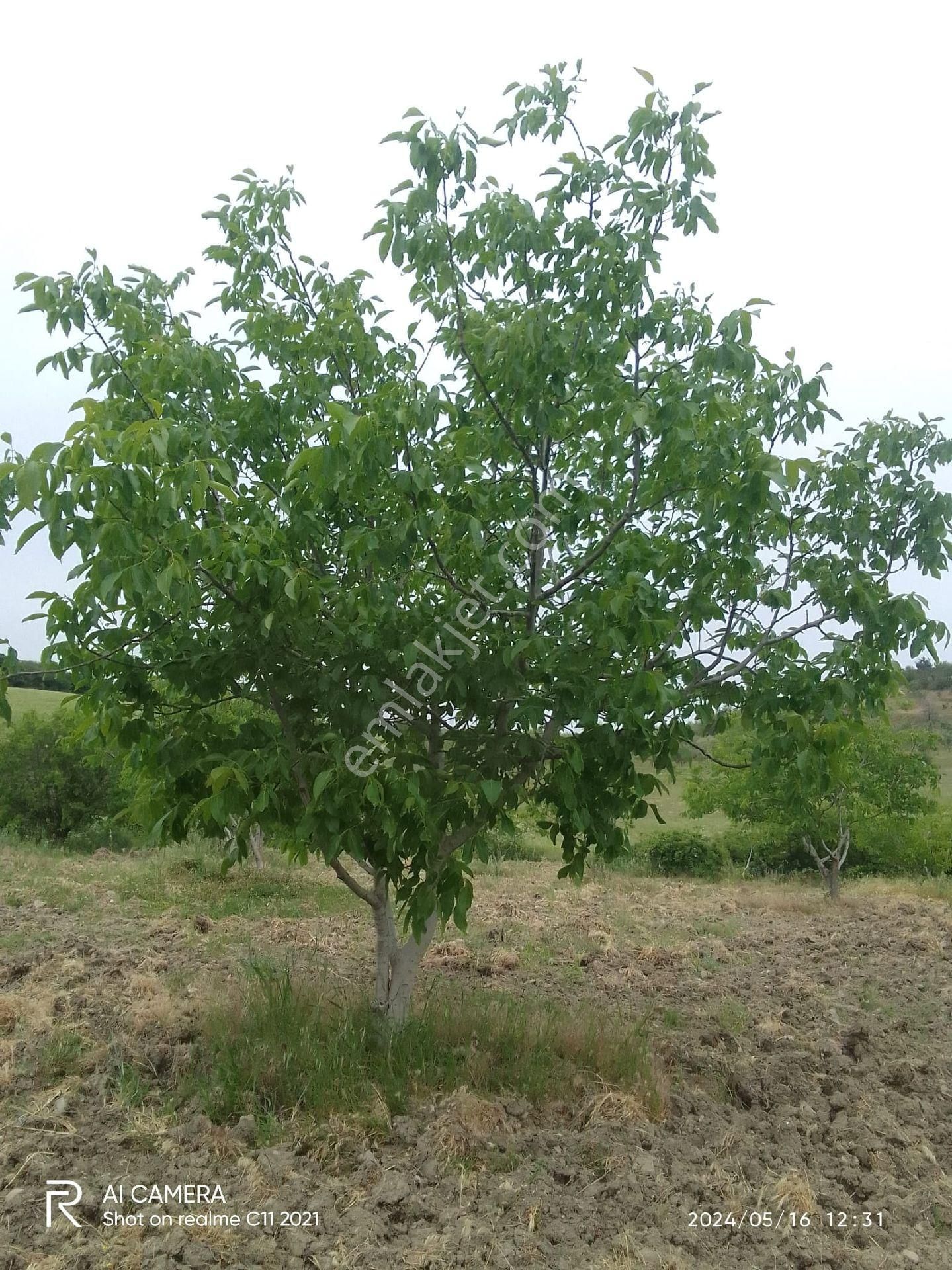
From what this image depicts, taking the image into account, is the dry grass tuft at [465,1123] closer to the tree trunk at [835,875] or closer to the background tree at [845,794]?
the background tree at [845,794]

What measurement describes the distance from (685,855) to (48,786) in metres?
11.5

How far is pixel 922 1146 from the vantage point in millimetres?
4172

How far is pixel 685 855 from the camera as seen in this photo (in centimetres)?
1662

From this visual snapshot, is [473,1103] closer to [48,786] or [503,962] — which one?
[503,962]

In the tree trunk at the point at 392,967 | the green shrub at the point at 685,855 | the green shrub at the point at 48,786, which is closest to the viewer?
the tree trunk at the point at 392,967

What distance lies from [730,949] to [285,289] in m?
6.73

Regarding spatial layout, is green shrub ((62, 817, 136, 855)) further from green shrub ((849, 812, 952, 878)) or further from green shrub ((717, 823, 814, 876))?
green shrub ((849, 812, 952, 878))

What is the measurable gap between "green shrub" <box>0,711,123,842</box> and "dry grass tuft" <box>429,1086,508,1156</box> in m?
13.0

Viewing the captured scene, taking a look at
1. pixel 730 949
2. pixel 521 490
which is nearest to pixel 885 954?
pixel 730 949

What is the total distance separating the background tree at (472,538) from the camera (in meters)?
3.69

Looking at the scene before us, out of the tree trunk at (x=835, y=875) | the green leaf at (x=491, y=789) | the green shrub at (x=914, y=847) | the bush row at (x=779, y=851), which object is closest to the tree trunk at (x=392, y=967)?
the green leaf at (x=491, y=789)

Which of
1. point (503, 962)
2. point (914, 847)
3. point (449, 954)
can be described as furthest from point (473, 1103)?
point (914, 847)

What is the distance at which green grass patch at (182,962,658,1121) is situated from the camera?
404 cm

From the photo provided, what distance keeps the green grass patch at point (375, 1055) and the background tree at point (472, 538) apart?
40 centimetres
